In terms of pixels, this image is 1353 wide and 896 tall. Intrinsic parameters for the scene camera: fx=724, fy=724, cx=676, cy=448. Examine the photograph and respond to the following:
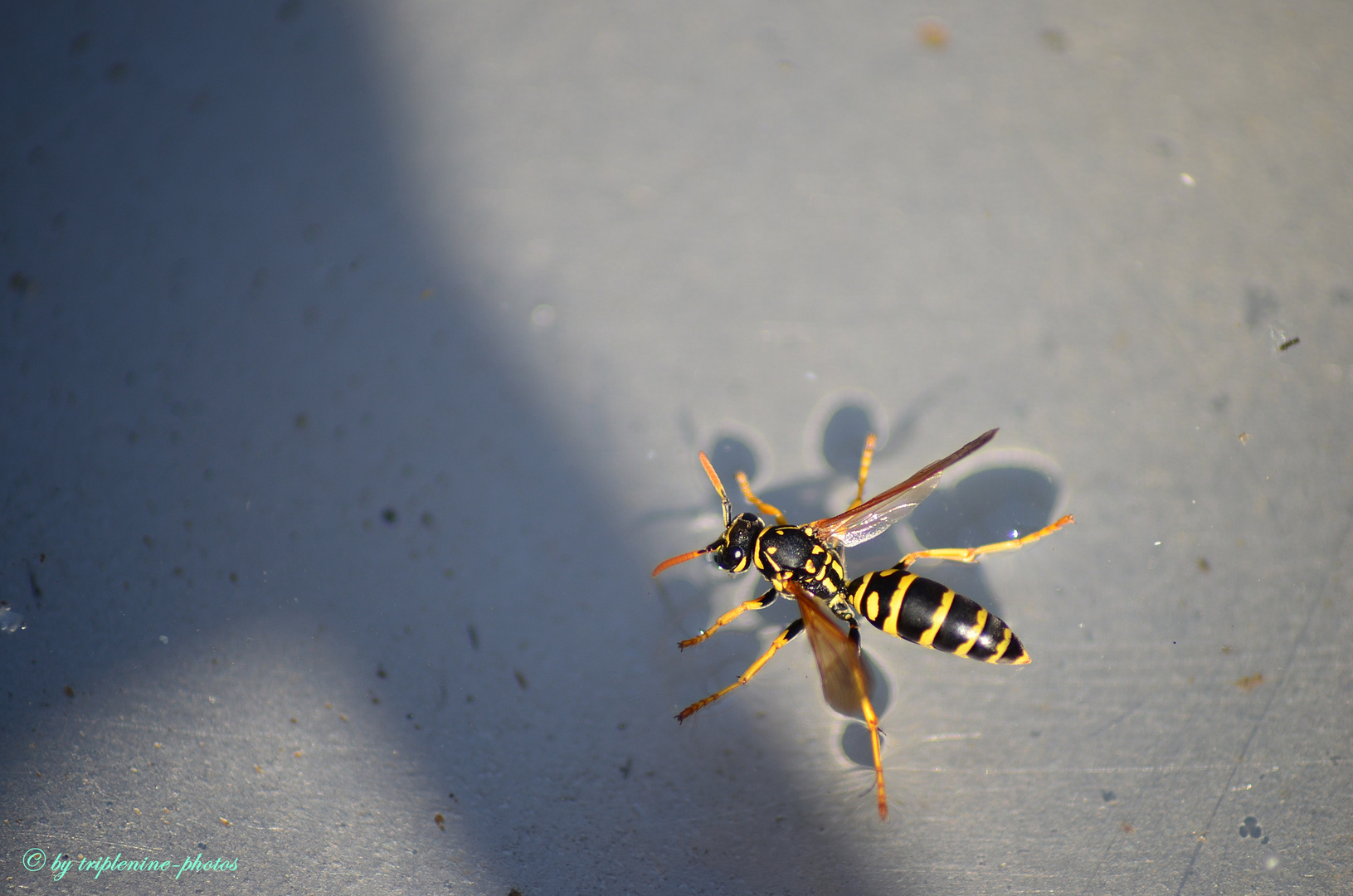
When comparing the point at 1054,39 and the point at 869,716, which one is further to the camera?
the point at 1054,39

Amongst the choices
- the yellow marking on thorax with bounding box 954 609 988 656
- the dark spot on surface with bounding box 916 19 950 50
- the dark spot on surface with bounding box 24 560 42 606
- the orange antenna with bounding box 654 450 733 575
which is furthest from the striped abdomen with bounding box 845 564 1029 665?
the dark spot on surface with bounding box 24 560 42 606

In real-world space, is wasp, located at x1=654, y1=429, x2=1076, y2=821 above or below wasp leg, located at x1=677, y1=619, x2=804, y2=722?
Answer: above

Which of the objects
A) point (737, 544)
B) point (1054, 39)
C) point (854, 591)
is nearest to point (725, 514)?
point (737, 544)

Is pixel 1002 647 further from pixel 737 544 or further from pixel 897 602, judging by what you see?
pixel 737 544

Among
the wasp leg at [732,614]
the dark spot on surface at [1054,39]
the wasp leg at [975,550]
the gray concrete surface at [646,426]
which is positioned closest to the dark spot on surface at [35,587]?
the gray concrete surface at [646,426]

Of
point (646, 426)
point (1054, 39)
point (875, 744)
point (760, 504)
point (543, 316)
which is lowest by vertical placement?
point (875, 744)

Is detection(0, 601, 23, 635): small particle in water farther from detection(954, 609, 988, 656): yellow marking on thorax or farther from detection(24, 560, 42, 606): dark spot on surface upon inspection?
detection(954, 609, 988, 656): yellow marking on thorax
